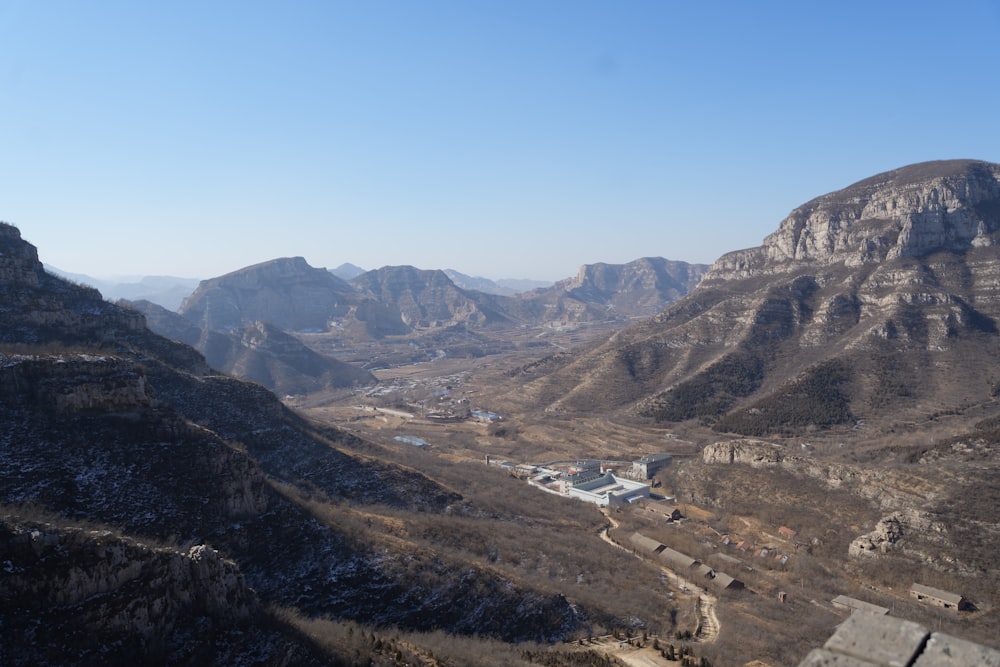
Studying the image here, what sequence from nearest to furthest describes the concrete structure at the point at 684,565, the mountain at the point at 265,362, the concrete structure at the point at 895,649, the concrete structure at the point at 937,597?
the concrete structure at the point at 895,649 < the concrete structure at the point at 937,597 < the concrete structure at the point at 684,565 < the mountain at the point at 265,362

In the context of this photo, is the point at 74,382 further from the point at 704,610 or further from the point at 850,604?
the point at 850,604

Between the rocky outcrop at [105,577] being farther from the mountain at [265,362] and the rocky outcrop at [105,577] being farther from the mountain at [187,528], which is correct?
the mountain at [265,362]

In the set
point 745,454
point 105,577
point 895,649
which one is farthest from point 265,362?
point 895,649

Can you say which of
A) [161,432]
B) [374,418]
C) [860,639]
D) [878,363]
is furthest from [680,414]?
[860,639]

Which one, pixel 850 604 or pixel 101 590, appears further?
pixel 850 604

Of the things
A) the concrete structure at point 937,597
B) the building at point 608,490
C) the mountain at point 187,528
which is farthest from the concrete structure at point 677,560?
the building at point 608,490

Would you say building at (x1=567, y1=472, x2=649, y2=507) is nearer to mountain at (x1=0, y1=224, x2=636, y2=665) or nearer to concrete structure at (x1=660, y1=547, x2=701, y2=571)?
concrete structure at (x1=660, y1=547, x2=701, y2=571)

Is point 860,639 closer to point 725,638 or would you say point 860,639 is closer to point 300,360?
point 725,638
